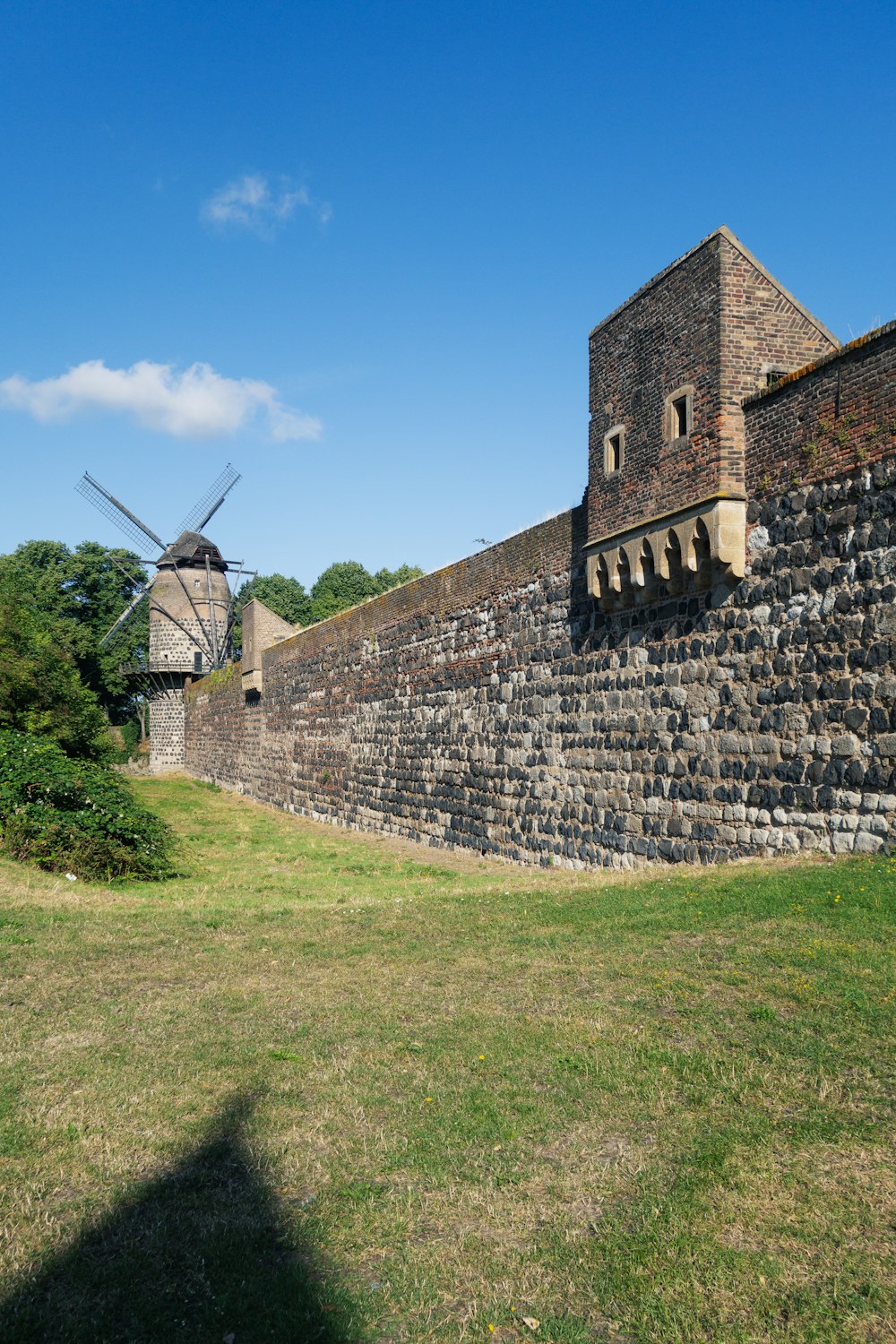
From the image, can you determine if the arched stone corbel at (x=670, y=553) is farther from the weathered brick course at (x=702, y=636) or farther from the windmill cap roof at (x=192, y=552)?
the windmill cap roof at (x=192, y=552)

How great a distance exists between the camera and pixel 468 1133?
402cm

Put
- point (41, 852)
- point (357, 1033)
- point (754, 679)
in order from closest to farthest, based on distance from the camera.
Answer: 1. point (357, 1033)
2. point (754, 679)
3. point (41, 852)

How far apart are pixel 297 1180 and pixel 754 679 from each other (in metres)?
7.13

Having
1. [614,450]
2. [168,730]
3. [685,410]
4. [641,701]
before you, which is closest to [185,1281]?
[641,701]

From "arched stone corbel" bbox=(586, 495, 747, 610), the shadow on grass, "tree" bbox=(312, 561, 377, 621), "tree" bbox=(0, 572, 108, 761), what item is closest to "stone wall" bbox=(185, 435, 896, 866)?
"arched stone corbel" bbox=(586, 495, 747, 610)

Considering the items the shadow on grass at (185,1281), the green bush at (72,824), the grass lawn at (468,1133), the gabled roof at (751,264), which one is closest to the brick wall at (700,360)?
the gabled roof at (751,264)

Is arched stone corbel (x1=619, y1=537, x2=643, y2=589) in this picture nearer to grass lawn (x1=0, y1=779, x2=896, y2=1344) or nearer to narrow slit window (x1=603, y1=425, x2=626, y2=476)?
narrow slit window (x1=603, y1=425, x2=626, y2=476)

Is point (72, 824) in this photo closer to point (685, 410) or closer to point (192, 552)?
point (685, 410)

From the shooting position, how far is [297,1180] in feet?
12.2

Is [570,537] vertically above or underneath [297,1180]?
above

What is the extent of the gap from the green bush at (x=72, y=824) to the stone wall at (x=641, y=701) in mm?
5418

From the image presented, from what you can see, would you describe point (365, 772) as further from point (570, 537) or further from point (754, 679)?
point (754, 679)

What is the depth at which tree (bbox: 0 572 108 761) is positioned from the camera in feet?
63.4

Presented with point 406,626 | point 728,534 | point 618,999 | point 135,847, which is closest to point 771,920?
point 618,999
